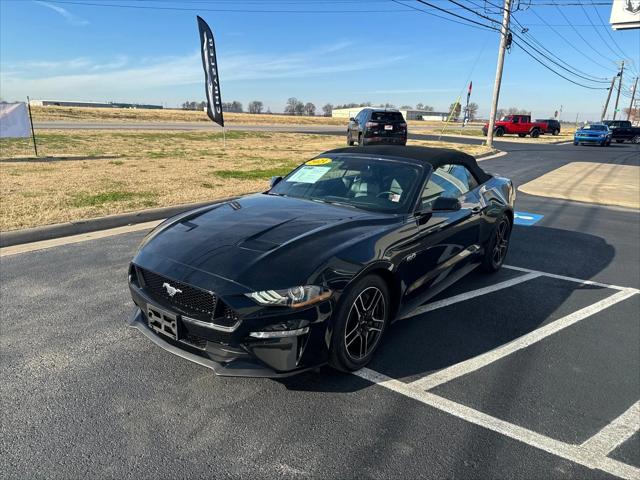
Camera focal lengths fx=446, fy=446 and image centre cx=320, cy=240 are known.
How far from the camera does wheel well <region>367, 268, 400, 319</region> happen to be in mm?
3120

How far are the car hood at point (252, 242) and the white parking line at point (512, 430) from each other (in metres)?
0.96

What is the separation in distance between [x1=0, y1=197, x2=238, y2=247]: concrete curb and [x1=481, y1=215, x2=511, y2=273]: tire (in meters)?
4.91

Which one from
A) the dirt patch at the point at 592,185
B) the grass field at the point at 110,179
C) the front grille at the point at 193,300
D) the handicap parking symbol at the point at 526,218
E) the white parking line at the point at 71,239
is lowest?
the handicap parking symbol at the point at 526,218

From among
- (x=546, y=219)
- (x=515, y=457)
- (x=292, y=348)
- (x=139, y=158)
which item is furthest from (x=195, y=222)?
(x=139, y=158)

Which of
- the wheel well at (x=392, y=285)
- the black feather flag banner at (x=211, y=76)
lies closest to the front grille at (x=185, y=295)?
the wheel well at (x=392, y=285)

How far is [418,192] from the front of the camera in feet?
12.2

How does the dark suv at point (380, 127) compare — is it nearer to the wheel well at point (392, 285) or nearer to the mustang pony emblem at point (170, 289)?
the wheel well at point (392, 285)

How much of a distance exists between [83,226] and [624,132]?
40.1 m

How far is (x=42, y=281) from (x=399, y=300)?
11.9 ft

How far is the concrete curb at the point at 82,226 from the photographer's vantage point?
225 inches

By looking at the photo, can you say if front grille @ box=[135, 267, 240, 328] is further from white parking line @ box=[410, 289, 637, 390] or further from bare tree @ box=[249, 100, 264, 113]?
bare tree @ box=[249, 100, 264, 113]

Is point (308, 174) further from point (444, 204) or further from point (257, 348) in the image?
point (257, 348)

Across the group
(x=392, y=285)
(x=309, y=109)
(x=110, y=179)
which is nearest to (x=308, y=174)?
(x=392, y=285)

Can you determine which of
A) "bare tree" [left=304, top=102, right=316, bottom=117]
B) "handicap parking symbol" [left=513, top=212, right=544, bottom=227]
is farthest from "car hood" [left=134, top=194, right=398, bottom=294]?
"bare tree" [left=304, top=102, right=316, bottom=117]
